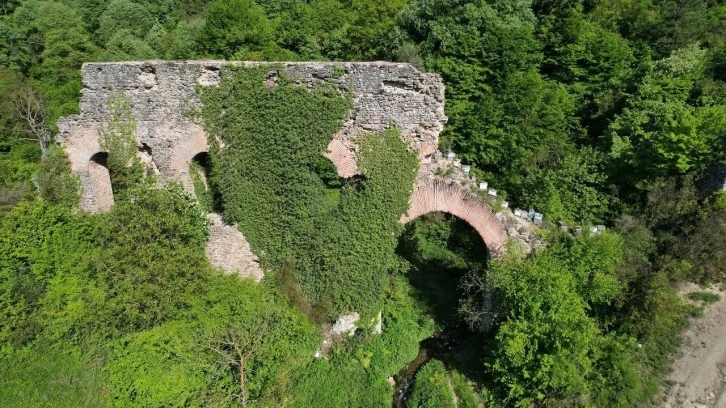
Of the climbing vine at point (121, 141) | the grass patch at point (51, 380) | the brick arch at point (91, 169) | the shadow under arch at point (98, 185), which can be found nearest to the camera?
the grass patch at point (51, 380)

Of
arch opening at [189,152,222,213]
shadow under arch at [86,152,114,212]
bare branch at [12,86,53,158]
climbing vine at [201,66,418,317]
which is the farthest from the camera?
bare branch at [12,86,53,158]

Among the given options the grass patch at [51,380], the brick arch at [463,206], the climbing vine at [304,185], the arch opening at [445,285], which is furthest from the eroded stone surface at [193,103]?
the grass patch at [51,380]

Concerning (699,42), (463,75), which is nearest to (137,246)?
(463,75)

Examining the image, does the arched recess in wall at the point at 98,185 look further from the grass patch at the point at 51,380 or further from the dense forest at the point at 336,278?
the grass patch at the point at 51,380

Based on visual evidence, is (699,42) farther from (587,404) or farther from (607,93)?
(587,404)

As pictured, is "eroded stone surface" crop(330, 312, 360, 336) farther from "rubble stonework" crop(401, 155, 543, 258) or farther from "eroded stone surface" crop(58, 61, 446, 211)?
"eroded stone surface" crop(58, 61, 446, 211)

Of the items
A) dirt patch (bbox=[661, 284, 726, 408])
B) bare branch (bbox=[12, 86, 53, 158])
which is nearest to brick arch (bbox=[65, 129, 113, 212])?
bare branch (bbox=[12, 86, 53, 158])

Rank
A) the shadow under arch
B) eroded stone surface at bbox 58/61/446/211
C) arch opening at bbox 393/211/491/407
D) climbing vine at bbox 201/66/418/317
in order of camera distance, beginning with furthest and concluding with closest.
Answer: the shadow under arch, arch opening at bbox 393/211/491/407, climbing vine at bbox 201/66/418/317, eroded stone surface at bbox 58/61/446/211

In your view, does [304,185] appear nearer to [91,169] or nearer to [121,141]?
[121,141]
